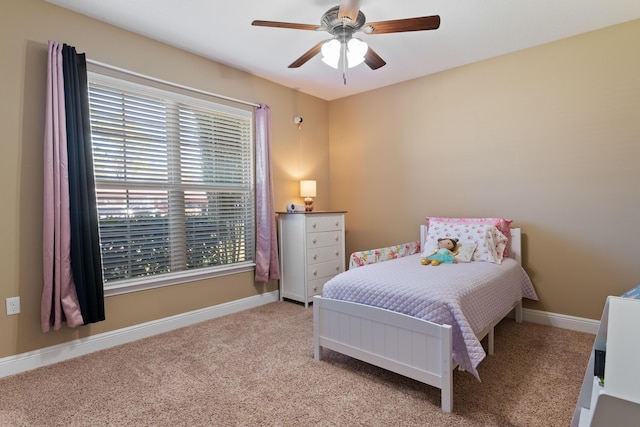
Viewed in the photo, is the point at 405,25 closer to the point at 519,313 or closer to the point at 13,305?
the point at 519,313

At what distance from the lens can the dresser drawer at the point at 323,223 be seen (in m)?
3.53

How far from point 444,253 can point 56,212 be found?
280cm

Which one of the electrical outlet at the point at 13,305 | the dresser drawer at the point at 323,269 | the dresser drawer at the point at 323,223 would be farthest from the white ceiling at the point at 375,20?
the dresser drawer at the point at 323,269

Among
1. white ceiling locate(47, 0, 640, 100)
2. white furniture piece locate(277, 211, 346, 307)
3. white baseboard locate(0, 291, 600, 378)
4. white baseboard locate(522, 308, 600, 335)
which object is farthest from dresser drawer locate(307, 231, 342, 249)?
white baseboard locate(522, 308, 600, 335)

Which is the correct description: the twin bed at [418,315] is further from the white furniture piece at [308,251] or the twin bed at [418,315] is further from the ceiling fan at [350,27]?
the ceiling fan at [350,27]

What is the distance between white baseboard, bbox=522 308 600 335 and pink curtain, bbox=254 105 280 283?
97.5 inches

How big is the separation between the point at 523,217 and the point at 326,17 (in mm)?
2369

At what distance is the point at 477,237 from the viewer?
9.41 feet

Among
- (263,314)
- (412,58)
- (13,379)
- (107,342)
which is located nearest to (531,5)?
(412,58)

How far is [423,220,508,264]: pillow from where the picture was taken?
2773 mm

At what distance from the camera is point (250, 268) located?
3.53m

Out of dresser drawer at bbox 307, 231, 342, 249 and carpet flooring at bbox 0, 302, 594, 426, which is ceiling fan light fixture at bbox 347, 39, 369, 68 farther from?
carpet flooring at bbox 0, 302, 594, 426

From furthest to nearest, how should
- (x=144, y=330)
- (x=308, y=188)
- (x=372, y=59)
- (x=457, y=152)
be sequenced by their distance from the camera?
(x=308, y=188) → (x=457, y=152) → (x=144, y=330) → (x=372, y=59)

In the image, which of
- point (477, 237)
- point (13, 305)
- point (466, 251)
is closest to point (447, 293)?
point (466, 251)
